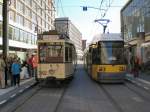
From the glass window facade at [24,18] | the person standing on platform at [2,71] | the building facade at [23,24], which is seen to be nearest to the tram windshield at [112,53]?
the person standing on platform at [2,71]

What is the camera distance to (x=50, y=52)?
77.4 feet

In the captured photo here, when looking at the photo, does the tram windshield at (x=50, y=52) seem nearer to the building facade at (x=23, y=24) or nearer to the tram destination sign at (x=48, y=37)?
the tram destination sign at (x=48, y=37)

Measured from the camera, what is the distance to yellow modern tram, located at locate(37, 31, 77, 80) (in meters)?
23.1

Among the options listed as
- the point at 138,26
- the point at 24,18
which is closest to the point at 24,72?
the point at 138,26

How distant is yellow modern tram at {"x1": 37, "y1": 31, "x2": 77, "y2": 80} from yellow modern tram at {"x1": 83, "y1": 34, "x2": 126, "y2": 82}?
2632mm

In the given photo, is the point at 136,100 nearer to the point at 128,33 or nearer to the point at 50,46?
the point at 50,46

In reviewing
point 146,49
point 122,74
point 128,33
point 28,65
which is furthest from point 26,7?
point 122,74

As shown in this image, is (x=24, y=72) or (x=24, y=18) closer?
(x=24, y=72)

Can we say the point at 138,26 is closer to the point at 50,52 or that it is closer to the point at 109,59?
the point at 109,59

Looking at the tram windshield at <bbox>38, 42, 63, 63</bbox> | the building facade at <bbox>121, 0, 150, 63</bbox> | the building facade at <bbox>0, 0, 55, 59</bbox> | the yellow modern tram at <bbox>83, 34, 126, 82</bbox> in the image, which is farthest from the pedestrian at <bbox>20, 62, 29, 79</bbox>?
the building facade at <bbox>0, 0, 55, 59</bbox>

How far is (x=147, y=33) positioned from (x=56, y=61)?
93.0 ft

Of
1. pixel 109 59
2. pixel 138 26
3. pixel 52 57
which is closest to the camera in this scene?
pixel 52 57

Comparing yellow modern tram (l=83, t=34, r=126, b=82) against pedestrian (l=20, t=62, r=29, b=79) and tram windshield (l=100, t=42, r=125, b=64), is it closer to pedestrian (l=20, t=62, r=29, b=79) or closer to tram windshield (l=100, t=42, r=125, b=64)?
tram windshield (l=100, t=42, r=125, b=64)

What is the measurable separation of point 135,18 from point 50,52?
3900 cm
